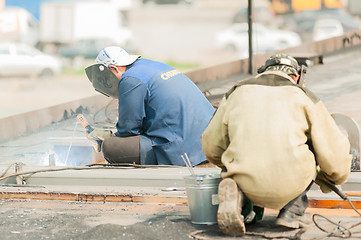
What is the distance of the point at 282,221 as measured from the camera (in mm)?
4488

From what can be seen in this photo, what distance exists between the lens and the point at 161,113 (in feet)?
19.9

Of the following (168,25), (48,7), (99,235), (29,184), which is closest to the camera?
(99,235)

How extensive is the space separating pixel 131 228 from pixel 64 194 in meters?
1.04

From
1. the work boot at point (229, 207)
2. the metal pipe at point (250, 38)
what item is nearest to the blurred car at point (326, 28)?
the metal pipe at point (250, 38)

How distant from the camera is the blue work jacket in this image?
603 centimetres

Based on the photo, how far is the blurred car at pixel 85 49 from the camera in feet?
109

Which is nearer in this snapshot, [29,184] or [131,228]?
[131,228]

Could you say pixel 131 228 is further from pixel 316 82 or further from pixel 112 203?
pixel 316 82

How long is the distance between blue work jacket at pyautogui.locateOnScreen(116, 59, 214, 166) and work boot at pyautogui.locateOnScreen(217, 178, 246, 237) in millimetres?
1832

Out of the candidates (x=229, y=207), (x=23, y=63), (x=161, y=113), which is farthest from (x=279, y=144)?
(x=23, y=63)

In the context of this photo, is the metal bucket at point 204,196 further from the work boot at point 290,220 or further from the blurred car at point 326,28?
the blurred car at point 326,28

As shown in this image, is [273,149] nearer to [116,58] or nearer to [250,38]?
[116,58]

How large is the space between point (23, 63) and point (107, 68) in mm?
22351

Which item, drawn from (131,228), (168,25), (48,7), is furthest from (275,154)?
(168,25)
